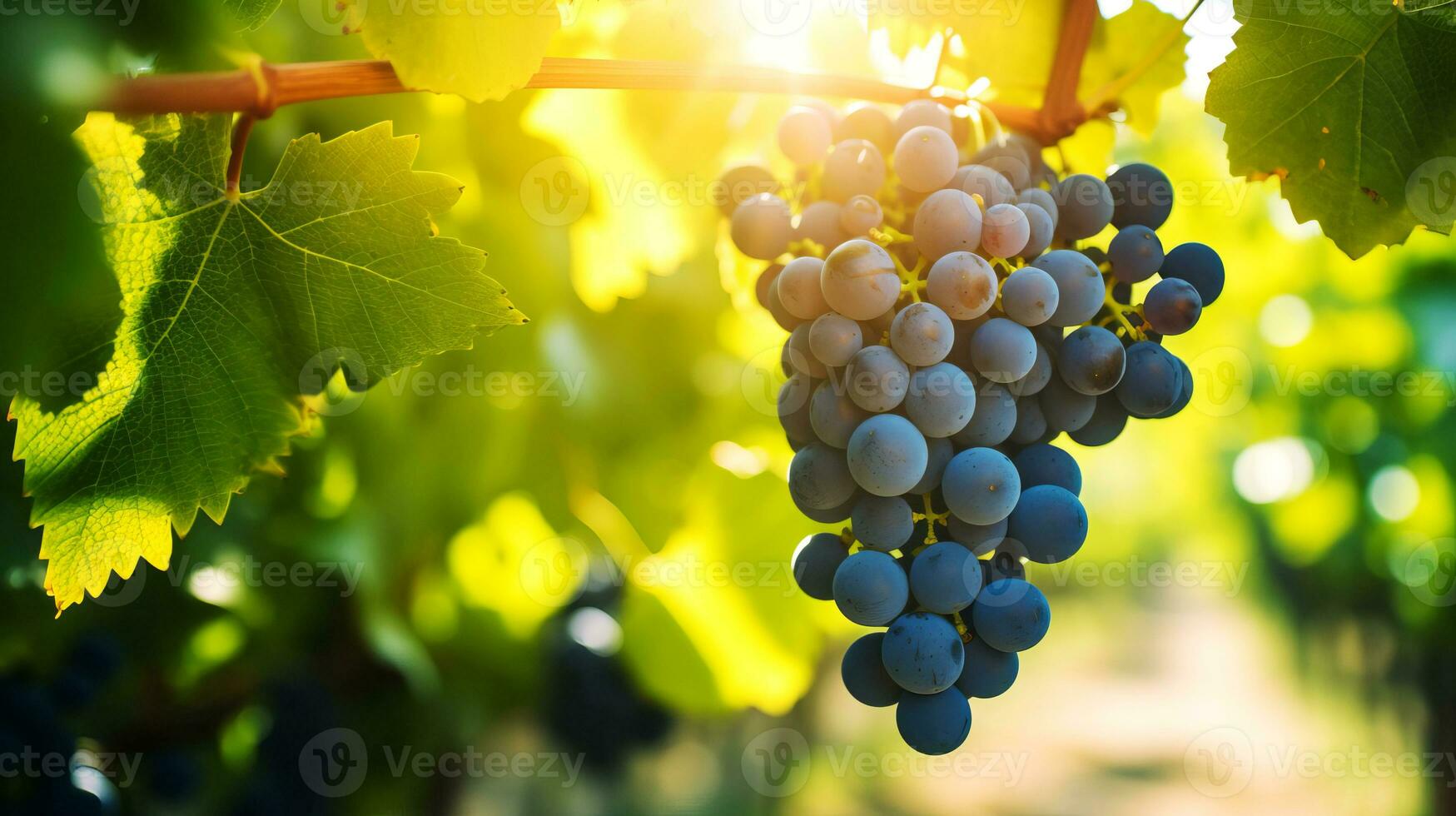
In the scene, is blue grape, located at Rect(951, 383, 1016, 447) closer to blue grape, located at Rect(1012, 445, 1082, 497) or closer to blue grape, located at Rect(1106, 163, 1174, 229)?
blue grape, located at Rect(1012, 445, 1082, 497)

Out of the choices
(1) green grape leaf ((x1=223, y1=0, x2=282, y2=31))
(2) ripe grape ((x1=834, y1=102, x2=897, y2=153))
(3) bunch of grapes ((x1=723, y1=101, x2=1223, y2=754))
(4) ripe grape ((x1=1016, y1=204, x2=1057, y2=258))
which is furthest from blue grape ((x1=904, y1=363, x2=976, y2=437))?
(1) green grape leaf ((x1=223, y1=0, x2=282, y2=31))

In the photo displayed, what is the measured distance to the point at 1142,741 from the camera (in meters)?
7.42

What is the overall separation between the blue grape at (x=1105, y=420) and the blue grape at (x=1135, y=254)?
10 centimetres

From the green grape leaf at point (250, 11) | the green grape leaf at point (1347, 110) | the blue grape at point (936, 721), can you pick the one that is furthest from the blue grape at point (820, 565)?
the green grape leaf at point (250, 11)

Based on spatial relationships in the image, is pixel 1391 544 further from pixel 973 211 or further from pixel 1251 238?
pixel 973 211

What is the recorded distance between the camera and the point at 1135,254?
71cm

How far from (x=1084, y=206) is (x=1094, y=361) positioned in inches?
5.5

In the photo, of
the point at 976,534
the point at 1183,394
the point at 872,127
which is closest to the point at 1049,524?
the point at 976,534

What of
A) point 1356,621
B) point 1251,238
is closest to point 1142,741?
point 1356,621

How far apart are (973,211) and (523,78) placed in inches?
13.4

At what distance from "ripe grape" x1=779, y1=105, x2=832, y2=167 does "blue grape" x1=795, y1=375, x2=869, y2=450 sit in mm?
230

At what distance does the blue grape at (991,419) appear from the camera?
0.66 m

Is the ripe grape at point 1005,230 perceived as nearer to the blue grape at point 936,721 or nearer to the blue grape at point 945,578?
the blue grape at point 945,578

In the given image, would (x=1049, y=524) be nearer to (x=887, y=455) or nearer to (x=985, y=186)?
(x=887, y=455)
